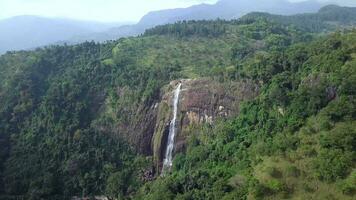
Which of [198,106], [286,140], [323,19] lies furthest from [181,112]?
[323,19]

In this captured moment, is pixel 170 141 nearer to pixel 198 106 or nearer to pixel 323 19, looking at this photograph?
pixel 198 106

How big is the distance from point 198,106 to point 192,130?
223 centimetres

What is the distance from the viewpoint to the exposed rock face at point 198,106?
43656 millimetres

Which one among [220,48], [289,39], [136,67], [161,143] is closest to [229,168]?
[161,143]

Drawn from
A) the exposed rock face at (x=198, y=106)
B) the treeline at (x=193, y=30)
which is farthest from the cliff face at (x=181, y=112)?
the treeline at (x=193, y=30)

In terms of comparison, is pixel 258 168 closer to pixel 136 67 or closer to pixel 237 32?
pixel 136 67

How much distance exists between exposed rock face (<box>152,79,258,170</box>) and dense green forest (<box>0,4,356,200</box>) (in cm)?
92

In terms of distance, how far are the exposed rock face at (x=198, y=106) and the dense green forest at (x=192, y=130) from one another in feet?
3.00

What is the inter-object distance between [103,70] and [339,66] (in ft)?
93.7

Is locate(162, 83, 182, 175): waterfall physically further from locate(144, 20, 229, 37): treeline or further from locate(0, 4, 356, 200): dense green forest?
locate(144, 20, 229, 37): treeline

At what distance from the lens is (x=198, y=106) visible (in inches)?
1770

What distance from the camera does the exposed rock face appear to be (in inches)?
1719

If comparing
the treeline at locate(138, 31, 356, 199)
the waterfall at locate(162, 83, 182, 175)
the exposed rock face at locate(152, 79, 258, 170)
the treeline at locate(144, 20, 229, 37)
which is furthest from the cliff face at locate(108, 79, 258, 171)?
the treeline at locate(144, 20, 229, 37)

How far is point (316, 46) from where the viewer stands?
140ft
